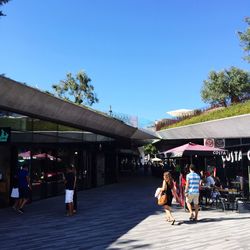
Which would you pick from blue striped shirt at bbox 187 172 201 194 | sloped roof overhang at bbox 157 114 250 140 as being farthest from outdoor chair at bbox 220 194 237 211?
sloped roof overhang at bbox 157 114 250 140

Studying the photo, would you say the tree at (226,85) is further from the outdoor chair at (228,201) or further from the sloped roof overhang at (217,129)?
the outdoor chair at (228,201)

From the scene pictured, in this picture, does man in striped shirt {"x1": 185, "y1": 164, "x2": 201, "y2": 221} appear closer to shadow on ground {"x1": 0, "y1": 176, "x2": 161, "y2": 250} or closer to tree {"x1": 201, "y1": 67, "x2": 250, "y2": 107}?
shadow on ground {"x1": 0, "y1": 176, "x2": 161, "y2": 250}

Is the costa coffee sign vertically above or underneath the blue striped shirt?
above

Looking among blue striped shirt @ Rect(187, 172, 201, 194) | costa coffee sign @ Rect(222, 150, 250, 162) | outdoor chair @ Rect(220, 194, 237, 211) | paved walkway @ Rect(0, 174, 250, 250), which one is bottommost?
paved walkway @ Rect(0, 174, 250, 250)

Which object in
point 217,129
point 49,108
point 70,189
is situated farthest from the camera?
point 217,129

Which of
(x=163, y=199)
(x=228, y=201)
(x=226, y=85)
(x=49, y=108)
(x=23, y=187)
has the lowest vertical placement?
(x=228, y=201)

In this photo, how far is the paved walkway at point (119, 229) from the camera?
348 inches

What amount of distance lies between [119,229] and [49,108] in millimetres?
7384

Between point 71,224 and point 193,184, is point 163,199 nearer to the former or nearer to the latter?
point 193,184

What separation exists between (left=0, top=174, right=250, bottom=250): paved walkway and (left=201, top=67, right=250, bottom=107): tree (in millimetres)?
34073

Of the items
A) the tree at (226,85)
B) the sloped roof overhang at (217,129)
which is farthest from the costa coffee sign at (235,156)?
the tree at (226,85)

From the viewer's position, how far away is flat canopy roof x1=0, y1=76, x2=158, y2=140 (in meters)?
13.5

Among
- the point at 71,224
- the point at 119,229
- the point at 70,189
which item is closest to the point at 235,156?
the point at 70,189

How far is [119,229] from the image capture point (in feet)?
35.0
